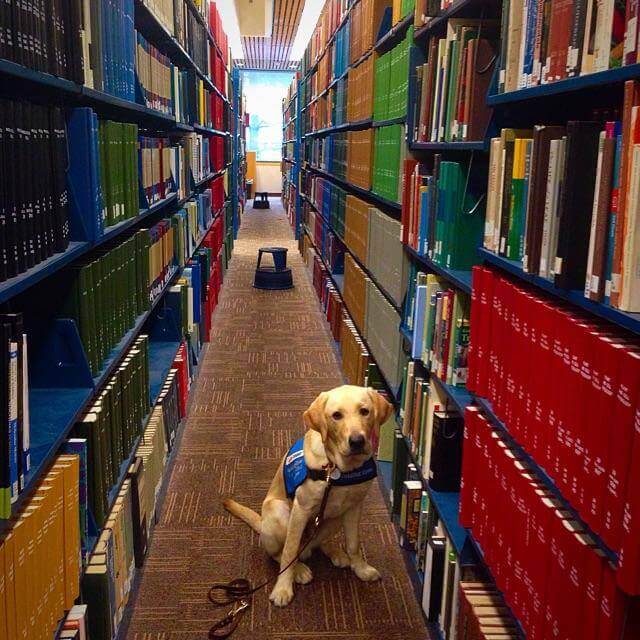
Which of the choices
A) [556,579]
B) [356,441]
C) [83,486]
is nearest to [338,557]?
[356,441]

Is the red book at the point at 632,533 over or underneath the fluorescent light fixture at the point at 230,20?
underneath

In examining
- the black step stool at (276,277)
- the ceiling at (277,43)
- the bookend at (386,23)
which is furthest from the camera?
the ceiling at (277,43)

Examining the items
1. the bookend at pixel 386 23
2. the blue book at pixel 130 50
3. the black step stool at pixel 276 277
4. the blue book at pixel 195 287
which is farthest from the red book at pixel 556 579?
the black step stool at pixel 276 277

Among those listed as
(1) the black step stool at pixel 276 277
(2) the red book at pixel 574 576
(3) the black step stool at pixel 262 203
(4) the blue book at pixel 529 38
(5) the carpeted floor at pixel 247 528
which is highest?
(4) the blue book at pixel 529 38

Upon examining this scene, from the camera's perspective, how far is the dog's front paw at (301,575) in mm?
2410

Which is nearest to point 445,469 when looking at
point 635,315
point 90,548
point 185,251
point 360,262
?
point 90,548

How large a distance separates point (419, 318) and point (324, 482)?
0.65 m

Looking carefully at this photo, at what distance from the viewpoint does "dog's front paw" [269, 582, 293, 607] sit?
2.29m

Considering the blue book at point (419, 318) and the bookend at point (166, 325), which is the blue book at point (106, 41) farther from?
the bookend at point (166, 325)

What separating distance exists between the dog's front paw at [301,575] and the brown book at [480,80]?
1546mm

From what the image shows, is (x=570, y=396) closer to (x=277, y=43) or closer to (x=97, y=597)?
(x=97, y=597)

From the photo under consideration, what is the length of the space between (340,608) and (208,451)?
4.42 ft

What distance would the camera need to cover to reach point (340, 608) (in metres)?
2.30

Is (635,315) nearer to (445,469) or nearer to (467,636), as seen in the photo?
(467,636)
